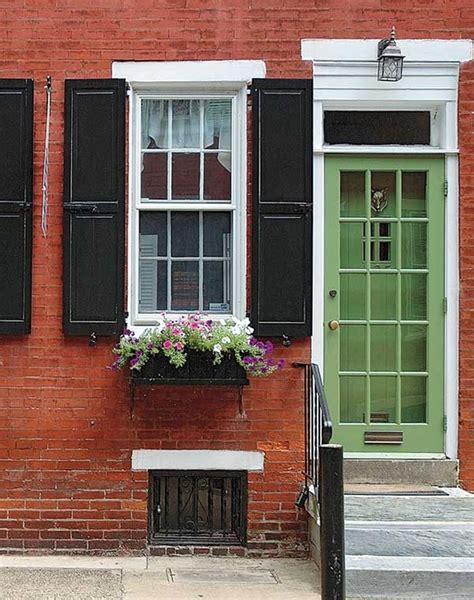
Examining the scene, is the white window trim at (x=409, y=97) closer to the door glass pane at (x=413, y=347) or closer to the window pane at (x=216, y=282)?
the door glass pane at (x=413, y=347)

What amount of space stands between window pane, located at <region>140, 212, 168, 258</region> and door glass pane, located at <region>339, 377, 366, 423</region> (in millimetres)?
1724

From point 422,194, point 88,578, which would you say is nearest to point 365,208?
point 422,194

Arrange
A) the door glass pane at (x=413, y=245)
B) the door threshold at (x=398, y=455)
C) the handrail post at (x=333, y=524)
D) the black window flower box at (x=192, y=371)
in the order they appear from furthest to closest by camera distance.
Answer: the door glass pane at (x=413, y=245)
the door threshold at (x=398, y=455)
the black window flower box at (x=192, y=371)
the handrail post at (x=333, y=524)

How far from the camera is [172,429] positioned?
708cm

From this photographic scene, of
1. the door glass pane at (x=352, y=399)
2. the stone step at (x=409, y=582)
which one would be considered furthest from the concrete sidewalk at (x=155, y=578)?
the door glass pane at (x=352, y=399)

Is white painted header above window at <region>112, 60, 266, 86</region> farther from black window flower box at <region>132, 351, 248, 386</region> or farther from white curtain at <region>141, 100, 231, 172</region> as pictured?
black window flower box at <region>132, 351, 248, 386</region>

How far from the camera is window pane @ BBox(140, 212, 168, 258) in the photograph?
7.23m

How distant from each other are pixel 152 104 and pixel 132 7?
2.41 feet

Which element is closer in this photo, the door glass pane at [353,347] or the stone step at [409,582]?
the stone step at [409,582]

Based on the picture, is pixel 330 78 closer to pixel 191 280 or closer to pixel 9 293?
pixel 191 280

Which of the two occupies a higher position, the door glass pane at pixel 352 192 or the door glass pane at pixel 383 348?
the door glass pane at pixel 352 192

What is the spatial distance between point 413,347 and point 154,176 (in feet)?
7.86

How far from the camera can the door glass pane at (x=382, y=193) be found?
729 centimetres

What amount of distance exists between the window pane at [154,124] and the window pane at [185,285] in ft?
3.11
